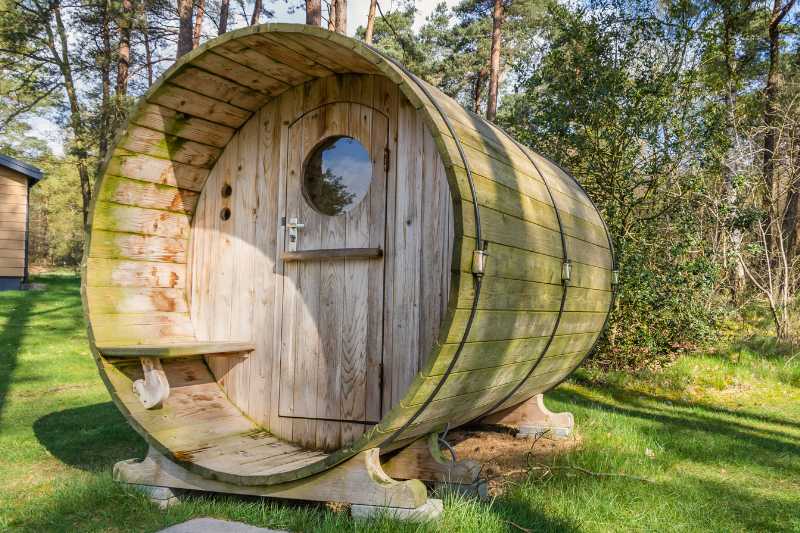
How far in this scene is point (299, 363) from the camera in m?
3.91

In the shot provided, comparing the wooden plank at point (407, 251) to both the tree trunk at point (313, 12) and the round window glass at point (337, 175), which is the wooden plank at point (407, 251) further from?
the tree trunk at point (313, 12)

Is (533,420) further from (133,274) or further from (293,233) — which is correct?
(133,274)

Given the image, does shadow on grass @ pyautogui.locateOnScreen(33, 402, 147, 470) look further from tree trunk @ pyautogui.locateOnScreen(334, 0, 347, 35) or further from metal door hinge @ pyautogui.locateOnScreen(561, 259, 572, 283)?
tree trunk @ pyautogui.locateOnScreen(334, 0, 347, 35)

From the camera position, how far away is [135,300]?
3.95m

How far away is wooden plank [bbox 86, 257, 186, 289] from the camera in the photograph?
3738 millimetres

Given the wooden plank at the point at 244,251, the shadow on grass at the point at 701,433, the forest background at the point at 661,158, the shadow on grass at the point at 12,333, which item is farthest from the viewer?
the forest background at the point at 661,158

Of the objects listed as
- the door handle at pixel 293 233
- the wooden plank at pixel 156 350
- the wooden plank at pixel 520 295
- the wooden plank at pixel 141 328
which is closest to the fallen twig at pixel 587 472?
the wooden plank at pixel 520 295

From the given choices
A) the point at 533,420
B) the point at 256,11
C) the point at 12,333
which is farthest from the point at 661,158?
the point at 256,11

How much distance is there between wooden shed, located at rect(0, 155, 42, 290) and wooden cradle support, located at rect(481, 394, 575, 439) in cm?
1439

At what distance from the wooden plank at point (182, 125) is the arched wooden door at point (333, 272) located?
514mm

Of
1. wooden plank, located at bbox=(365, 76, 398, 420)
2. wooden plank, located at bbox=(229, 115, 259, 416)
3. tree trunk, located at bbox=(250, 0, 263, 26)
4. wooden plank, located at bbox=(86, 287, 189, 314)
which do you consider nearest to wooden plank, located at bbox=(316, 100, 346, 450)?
wooden plank, located at bbox=(365, 76, 398, 420)

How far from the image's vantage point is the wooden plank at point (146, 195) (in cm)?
378

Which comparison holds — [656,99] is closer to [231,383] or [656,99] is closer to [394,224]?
[394,224]

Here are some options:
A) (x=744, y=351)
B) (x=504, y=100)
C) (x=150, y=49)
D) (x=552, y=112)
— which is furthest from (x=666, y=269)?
(x=150, y=49)
